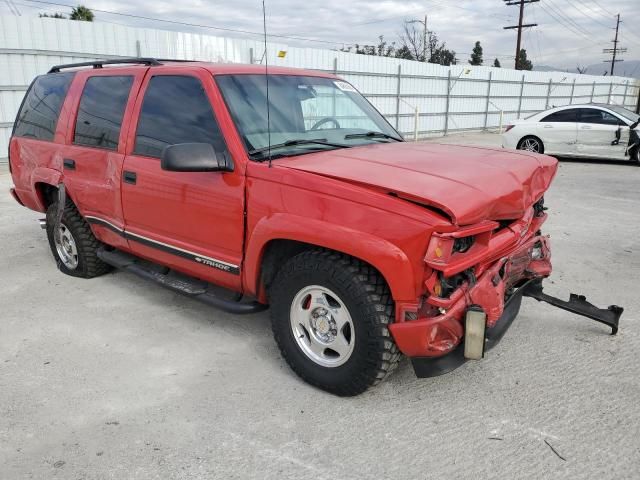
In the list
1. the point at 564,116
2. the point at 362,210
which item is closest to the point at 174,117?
the point at 362,210

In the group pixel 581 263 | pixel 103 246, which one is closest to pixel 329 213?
pixel 103 246

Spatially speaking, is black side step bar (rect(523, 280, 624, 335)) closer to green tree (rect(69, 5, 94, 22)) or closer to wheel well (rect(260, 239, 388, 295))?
wheel well (rect(260, 239, 388, 295))

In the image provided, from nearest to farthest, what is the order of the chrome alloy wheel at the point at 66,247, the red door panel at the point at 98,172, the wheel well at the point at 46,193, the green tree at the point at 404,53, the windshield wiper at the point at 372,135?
the windshield wiper at the point at 372,135, the red door panel at the point at 98,172, the chrome alloy wheel at the point at 66,247, the wheel well at the point at 46,193, the green tree at the point at 404,53

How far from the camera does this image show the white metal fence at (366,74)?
11930 mm

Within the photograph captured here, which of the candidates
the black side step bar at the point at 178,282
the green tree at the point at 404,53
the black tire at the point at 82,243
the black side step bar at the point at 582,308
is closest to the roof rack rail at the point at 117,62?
the black tire at the point at 82,243

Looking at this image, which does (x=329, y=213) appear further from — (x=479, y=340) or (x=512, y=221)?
(x=512, y=221)

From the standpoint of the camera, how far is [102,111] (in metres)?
4.29

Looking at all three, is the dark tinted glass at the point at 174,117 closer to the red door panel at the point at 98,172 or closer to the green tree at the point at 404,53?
the red door panel at the point at 98,172

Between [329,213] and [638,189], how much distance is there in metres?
9.03

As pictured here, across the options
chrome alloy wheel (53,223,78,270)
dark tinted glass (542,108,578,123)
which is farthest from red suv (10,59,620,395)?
dark tinted glass (542,108,578,123)

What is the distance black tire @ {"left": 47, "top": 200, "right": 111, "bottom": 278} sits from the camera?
15.6ft

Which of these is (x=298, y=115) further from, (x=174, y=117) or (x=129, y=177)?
(x=129, y=177)

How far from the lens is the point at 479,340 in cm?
262

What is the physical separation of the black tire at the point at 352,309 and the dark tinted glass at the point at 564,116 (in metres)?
12.5
